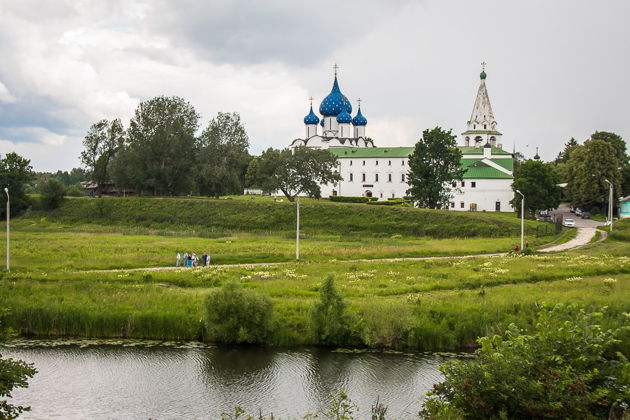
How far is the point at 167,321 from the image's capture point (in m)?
26.0

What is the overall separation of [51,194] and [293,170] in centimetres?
3190

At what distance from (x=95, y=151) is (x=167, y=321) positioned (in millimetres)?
72515

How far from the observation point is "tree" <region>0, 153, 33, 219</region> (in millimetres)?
81938

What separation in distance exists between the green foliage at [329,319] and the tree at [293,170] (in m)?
59.1

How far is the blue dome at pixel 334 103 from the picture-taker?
371 feet

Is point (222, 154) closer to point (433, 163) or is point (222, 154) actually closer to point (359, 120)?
point (433, 163)

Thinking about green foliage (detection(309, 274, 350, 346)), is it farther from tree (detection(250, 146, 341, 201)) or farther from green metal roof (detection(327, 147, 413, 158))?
green metal roof (detection(327, 147, 413, 158))

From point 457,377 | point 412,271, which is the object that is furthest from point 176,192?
point 457,377

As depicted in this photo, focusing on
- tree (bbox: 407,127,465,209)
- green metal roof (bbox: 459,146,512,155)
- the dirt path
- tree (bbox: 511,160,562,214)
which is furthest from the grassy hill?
green metal roof (bbox: 459,146,512,155)

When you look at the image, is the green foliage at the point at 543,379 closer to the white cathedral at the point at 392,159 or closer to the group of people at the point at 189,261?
the group of people at the point at 189,261

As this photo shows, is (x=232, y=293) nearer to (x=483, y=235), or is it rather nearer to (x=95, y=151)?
(x=483, y=235)

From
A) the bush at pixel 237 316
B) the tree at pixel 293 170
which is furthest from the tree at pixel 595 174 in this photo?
the bush at pixel 237 316

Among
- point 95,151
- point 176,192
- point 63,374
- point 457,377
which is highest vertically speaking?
point 95,151

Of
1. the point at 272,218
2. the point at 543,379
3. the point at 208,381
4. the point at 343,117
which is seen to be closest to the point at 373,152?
the point at 343,117
